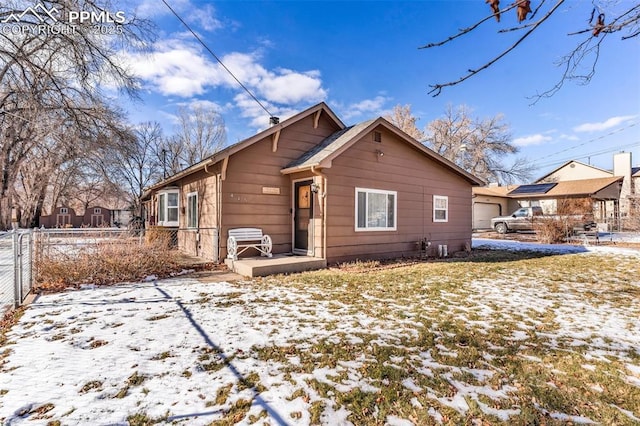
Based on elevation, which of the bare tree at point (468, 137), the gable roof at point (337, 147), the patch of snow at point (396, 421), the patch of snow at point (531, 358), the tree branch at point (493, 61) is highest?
the bare tree at point (468, 137)

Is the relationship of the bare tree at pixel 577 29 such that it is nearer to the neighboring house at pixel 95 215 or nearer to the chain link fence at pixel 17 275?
the chain link fence at pixel 17 275

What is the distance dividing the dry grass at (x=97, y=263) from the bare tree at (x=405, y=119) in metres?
23.3

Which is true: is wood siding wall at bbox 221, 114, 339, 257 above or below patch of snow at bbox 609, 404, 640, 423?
above

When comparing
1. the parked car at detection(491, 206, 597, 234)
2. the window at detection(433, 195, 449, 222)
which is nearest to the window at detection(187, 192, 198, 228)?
the window at detection(433, 195, 449, 222)

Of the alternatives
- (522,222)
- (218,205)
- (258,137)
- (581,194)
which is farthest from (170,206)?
(581,194)

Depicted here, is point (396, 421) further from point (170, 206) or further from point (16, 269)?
point (170, 206)

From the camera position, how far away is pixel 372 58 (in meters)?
11.7

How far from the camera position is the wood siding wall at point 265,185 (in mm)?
7598

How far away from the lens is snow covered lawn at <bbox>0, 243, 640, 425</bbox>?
2.12 meters

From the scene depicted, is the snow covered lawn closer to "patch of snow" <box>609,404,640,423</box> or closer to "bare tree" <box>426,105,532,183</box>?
"patch of snow" <box>609,404,640,423</box>

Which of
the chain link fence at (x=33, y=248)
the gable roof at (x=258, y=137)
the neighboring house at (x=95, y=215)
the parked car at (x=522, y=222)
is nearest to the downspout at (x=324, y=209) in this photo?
the gable roof at (x=258, y=137)

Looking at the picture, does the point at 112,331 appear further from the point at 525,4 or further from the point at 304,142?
the point at 304,142

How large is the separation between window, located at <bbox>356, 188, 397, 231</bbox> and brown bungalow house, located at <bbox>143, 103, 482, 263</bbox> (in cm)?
3

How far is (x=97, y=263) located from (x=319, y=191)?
5.05m
